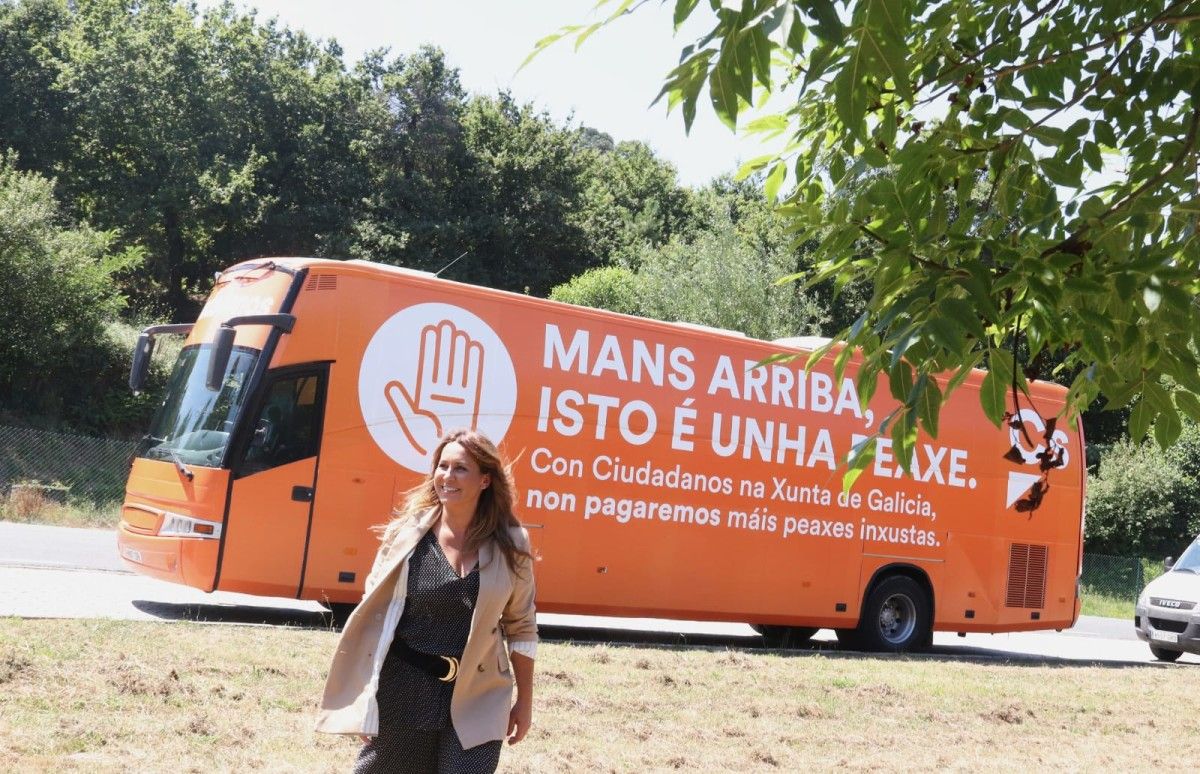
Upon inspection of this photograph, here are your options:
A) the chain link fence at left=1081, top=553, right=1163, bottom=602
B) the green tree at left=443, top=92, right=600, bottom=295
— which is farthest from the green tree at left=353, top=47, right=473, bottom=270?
the chain link fence at left=1081, top=553, right=1163, bottom=602

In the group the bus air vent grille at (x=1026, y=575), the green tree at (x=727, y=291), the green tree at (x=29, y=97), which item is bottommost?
the bus air vent grille at (x=1026, y=575)

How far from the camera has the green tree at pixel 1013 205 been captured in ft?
12.4

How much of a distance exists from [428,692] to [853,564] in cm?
1103

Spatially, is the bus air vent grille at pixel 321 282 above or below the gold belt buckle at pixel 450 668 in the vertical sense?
above

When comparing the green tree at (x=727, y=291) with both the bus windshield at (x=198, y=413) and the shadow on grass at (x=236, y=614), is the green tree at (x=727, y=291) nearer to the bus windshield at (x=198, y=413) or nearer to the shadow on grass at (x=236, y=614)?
the shadow on grass at (x=236, y=614)

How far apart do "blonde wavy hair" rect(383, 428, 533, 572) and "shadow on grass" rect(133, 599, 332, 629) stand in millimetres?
7539

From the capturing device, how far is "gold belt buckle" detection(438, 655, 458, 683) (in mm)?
4320

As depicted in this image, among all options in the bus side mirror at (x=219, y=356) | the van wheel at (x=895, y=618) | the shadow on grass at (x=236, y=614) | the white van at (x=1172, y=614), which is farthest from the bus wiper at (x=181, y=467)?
the white van at (x=1172, y=614)

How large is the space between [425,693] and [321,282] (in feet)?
26.4

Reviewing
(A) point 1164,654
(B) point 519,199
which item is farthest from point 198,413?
(B) point 519,199

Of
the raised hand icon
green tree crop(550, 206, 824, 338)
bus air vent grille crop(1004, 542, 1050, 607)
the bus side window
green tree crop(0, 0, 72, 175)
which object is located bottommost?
bus air vent grille crop(1004, 542, 1050, 607)

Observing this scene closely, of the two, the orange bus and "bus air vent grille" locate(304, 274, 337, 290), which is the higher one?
"bus air vent grille" locate(304, 274, 337, 290)

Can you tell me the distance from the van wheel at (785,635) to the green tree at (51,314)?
66.8 ft

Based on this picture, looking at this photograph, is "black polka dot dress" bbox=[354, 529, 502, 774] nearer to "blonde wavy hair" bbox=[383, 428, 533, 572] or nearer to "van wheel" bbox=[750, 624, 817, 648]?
"blonde wavy hair" bbox=[383, 428, 533, 572]
